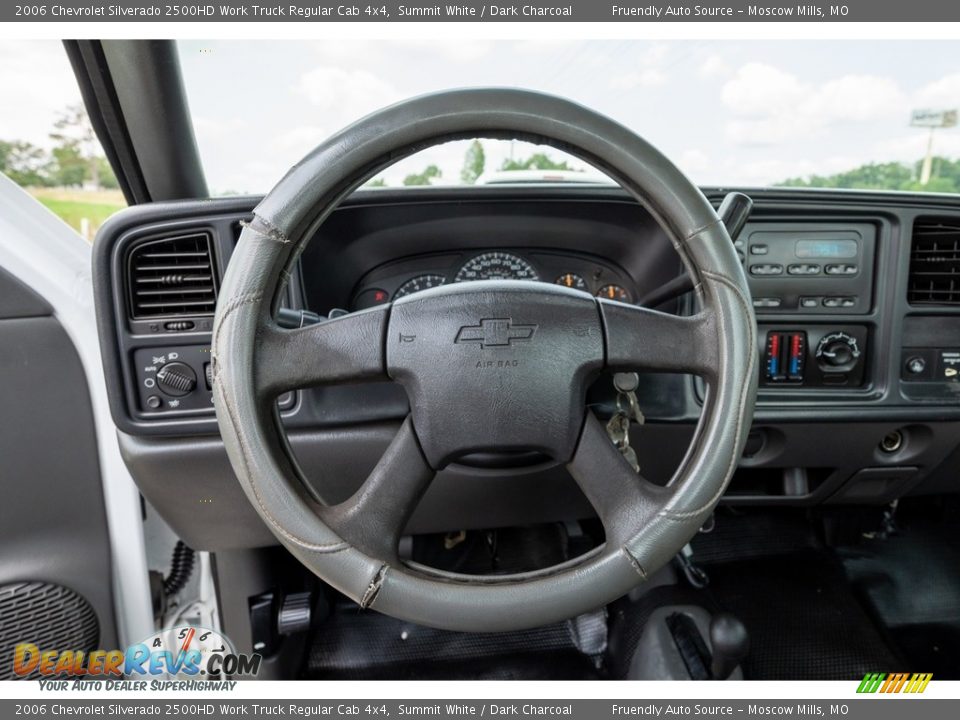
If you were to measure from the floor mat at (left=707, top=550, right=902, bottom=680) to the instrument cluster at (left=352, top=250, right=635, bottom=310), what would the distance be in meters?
0.99

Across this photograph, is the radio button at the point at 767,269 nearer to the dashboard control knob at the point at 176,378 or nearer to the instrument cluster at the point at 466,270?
the instrument cluster at the point at 466,270

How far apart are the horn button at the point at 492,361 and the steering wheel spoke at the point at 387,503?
27mm

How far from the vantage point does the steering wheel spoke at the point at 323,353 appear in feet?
2.50

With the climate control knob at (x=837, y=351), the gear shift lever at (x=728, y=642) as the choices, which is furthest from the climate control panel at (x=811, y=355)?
the gear shift lever at (x=728, y=642)

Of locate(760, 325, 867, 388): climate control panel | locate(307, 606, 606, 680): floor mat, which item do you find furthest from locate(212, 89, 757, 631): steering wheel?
locate(307, 606, 606, 680): floor mat

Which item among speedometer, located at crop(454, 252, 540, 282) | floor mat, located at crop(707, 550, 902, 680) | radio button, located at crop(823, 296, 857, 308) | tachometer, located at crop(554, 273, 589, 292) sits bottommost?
floor mat, located at crop(707, 550, 902, 680)

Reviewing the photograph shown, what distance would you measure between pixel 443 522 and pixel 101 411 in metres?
0.80

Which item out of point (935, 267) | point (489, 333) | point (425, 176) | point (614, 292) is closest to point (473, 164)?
point (425, 176)

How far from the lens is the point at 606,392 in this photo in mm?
1240

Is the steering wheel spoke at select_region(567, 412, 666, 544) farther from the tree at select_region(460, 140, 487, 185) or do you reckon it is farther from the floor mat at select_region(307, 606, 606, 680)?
the floor mat at select_region(307, 606, 606, 680)

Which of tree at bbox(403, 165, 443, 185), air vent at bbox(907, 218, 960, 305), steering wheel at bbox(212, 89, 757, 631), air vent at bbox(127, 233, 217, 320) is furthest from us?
air vent at bbox(907, 218, 960, 305)

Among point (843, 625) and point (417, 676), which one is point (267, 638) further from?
point (843, 625)

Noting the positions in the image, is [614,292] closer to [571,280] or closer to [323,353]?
[571,280]

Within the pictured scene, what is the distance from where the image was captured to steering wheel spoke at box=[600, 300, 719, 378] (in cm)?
79
